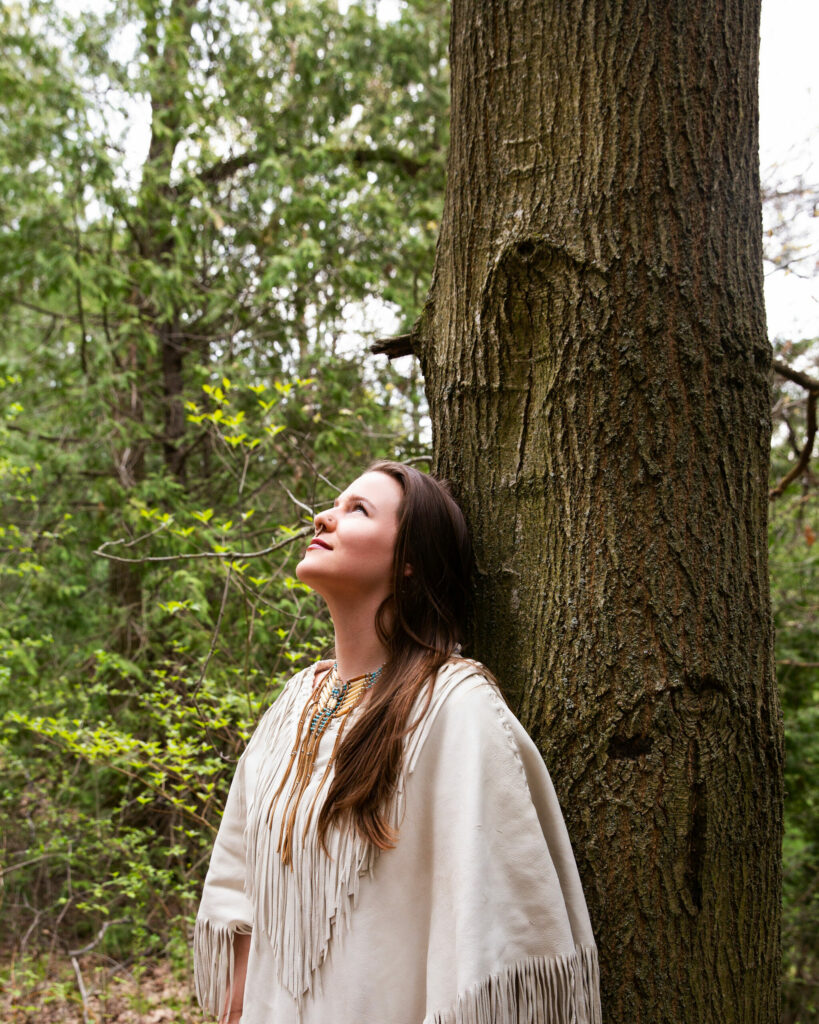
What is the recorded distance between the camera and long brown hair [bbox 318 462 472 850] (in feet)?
5.52

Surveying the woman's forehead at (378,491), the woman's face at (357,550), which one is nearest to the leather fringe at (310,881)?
the woman's face at (357,550)

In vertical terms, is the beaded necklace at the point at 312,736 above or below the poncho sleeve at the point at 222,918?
above

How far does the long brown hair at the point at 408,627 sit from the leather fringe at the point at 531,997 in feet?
1.17

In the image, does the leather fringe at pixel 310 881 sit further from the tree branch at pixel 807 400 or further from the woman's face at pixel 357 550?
the tree branch at pixel 807 400

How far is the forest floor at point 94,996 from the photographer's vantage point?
5078 millimetres

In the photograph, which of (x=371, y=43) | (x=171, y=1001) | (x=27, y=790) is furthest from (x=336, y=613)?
(x=371, y=43)

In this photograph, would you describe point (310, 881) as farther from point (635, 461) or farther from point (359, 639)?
point (635, 461)

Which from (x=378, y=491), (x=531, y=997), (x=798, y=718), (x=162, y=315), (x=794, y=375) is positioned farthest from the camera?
(x=162, y=315)

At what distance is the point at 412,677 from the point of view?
1.76 m

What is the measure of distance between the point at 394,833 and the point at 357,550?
0.60m

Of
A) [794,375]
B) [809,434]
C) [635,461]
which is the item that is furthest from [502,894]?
[809,434]

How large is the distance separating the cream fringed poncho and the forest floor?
3673 mm

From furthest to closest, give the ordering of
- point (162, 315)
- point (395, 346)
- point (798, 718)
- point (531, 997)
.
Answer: point (162, 315)
point (798, 718)
point (395, 346)
point (531, 997)

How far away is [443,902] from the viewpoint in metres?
1.54
